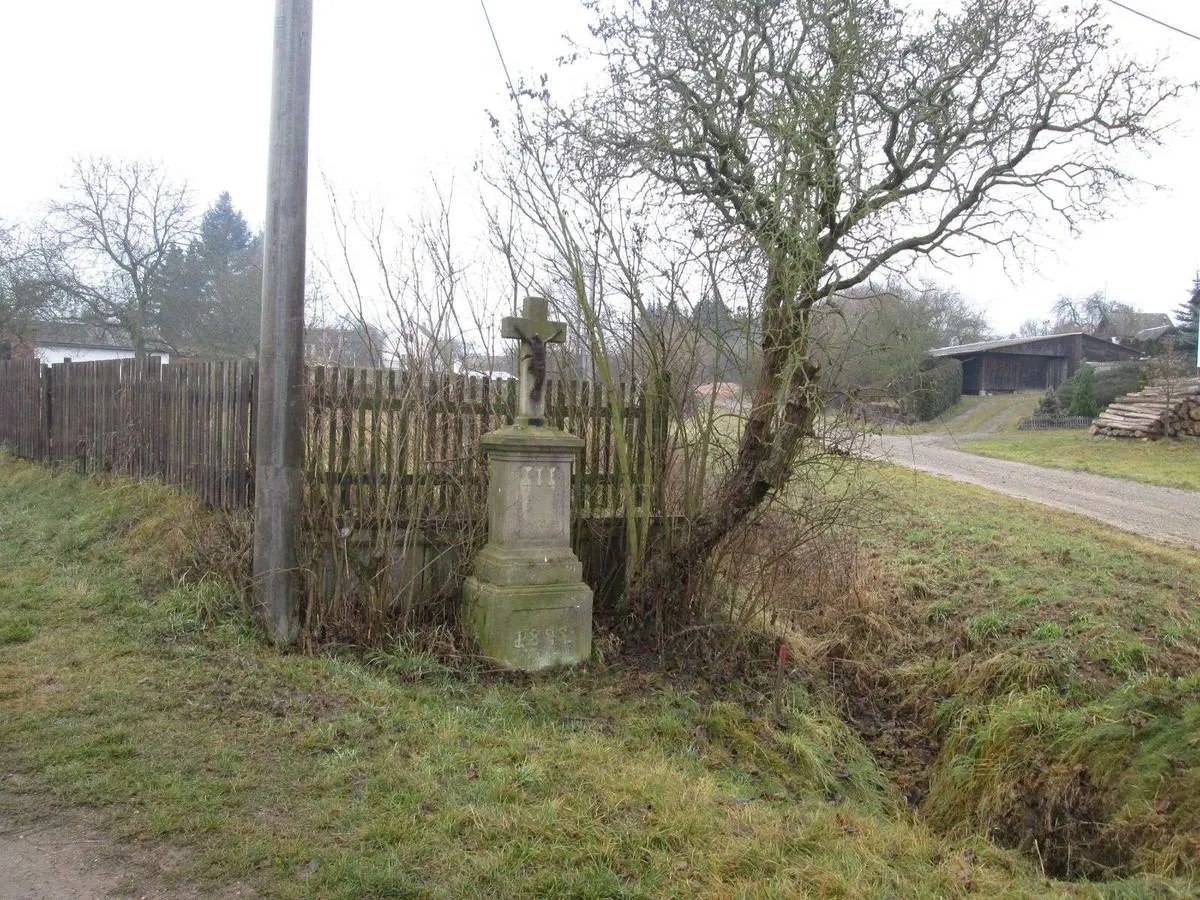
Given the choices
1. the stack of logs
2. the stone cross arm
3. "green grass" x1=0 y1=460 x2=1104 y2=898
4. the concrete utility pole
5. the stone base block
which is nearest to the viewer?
"green grass" x1=0 y1=460 x2=1104 y2=898

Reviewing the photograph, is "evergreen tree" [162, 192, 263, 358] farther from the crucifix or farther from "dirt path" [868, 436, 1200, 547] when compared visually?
the crucifix

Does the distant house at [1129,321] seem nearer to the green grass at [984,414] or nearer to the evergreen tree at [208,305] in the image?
the green grass at [984,414]

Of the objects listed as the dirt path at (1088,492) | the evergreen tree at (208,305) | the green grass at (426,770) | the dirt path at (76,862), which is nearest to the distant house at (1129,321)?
the dirt path at (1088,492)

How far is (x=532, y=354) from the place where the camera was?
6.09 metres

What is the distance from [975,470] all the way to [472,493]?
14794 mm

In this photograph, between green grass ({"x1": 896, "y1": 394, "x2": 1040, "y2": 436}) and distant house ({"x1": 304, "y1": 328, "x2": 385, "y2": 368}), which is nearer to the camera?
distant house ({"x1": 304, "y1": 328, "x2": 385, "y2": 368})

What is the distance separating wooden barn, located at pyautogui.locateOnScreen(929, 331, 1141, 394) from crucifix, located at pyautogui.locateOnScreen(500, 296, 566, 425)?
35780 mm

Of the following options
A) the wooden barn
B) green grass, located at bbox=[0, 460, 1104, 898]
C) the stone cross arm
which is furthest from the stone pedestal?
the wooden barn

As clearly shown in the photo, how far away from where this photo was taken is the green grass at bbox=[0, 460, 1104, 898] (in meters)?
3.05

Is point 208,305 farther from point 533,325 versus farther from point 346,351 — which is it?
point 533,325

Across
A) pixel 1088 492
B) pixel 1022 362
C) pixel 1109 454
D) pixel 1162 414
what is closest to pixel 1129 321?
pixel 1022 362

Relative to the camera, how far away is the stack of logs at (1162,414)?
845 inches

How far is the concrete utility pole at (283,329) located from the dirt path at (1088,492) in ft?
13.9

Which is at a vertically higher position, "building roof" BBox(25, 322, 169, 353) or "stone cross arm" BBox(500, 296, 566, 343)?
"building roof" BBox(25, 322, 169, 353)
